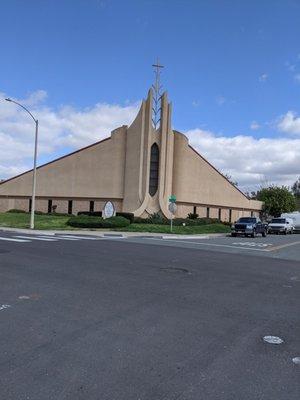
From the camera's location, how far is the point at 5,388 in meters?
4.61

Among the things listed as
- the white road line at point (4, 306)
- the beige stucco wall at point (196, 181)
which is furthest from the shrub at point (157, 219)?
the white road line at point (4, 306)

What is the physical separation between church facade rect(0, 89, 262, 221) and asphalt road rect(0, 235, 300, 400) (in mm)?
38465

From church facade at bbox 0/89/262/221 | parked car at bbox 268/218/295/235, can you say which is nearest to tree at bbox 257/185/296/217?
church facade at bbox 0/89/262/221

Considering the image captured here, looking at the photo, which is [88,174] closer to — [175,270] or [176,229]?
[176,229]

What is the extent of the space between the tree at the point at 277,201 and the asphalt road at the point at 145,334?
241ft

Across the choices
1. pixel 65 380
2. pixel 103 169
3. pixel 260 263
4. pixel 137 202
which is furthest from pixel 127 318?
pixel 103 169

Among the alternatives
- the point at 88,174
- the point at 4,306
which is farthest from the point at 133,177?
the point at 4,306

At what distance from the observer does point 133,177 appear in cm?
5144

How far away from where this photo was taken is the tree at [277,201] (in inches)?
3310

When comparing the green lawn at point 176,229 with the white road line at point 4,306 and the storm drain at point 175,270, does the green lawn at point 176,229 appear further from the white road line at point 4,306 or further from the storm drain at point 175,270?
the white road line at point 4,306

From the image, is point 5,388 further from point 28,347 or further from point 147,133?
point 147,133

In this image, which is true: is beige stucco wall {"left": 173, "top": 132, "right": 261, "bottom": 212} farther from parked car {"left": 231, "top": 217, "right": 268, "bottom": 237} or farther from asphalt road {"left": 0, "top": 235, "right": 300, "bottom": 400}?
asphalt road {"left": 0, "top": 235, "right": 300, "bottom": 400}

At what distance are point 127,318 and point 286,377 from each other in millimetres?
2953

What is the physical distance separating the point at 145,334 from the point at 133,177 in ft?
148
